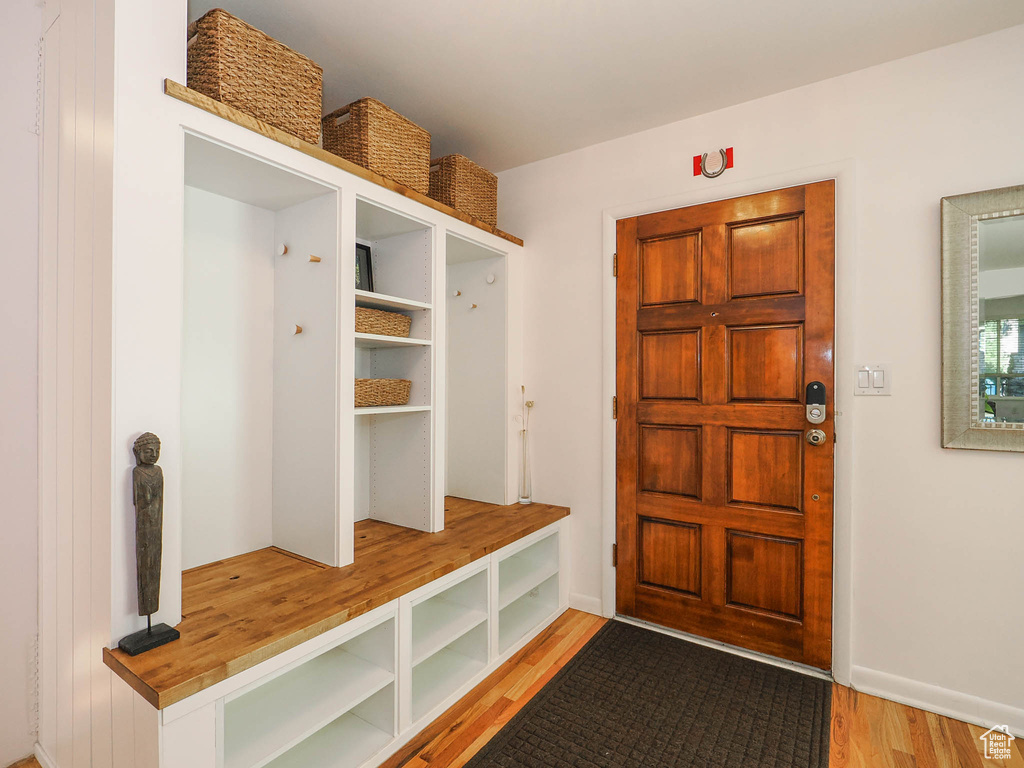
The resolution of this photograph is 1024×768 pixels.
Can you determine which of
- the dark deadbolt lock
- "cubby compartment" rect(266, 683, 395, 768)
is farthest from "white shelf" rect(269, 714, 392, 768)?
the dark deadbolt lock

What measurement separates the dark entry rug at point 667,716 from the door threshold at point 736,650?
4cm

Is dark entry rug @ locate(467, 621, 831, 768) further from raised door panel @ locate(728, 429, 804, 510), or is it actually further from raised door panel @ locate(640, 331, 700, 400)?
raised door panel @ locate(640, 331, 700, 400)

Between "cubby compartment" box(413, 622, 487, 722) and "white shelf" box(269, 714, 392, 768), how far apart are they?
0.16 m

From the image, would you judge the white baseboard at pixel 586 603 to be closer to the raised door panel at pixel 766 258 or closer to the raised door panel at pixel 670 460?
the raised door panel at pixel 670 460

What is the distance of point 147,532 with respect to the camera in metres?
1.28

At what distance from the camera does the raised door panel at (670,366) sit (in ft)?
7.94

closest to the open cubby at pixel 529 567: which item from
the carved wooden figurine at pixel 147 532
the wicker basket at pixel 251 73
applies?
the carved wooden figurine at pixel 147 532

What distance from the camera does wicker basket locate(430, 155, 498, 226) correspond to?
253cm

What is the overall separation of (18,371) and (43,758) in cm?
129

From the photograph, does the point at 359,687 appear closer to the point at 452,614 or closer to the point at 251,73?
the point at 452,614

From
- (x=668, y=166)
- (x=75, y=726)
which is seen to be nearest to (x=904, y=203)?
(x=668, y=166)

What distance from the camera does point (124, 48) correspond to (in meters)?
1.32

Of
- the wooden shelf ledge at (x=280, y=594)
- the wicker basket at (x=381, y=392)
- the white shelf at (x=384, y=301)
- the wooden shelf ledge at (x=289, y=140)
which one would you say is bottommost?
the wooden shelf ledge at (x=280, y=594)

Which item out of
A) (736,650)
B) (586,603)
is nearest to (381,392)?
(586,603)
